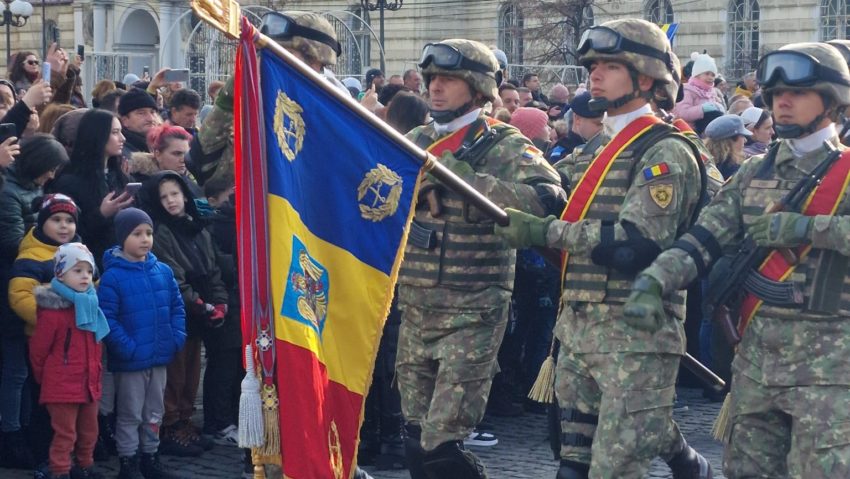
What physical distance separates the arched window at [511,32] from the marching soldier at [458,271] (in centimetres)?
2990

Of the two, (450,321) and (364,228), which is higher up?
(364,228)

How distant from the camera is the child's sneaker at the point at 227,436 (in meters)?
9.04

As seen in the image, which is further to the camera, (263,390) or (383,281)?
(383,281)

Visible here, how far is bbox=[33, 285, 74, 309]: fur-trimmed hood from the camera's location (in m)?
7.70

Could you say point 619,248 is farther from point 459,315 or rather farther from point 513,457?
point 513,457

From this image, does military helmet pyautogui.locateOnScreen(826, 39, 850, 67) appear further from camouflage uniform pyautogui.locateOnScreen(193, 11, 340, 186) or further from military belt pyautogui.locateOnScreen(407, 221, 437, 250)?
camouflage uniform pyautogui.locateOnScreen(193, 11, 340, 186)

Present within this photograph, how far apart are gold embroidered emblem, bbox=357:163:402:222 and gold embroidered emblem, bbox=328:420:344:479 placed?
2.91 ft

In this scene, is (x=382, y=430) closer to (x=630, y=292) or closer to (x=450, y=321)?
(x=450, y=321)

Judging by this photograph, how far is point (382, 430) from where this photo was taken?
8797 millimetres

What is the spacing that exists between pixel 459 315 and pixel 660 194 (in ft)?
3.95

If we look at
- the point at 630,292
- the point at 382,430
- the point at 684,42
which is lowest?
the point at 382,430

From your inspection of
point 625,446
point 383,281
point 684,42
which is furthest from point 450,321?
point 684,42

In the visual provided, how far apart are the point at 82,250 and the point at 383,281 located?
7.41ft

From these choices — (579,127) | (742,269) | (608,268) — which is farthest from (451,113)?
(579,127)
